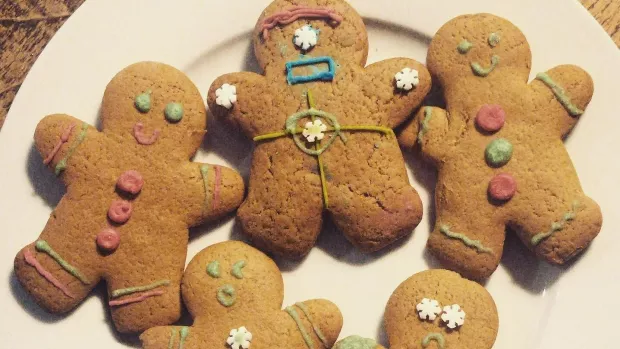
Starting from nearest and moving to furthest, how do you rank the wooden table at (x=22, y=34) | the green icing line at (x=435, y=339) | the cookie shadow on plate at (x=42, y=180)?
the green icing line at (x=435, y=339) → the cookie shadow on plate at (x=42, y=180) → the wooden table at (x=22, y=34)

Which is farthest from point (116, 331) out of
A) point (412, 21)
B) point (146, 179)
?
point (412, 21)

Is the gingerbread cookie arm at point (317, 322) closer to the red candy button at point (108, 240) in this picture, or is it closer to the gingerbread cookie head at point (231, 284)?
the gingerbread cookie head at point (231, 284)

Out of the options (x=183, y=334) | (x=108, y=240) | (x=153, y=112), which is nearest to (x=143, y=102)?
(x=153, y=112)

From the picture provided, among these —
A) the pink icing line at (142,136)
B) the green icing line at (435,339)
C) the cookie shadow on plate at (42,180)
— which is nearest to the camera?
the green icing line at (435,339)

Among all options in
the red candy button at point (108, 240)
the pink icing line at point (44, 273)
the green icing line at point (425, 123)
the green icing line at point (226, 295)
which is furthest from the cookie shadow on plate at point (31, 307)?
the green icing line at point (425, 123)

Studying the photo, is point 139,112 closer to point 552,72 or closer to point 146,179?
point 146,179

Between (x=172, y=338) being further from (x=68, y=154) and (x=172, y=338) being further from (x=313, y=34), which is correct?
(x=313, y=34)

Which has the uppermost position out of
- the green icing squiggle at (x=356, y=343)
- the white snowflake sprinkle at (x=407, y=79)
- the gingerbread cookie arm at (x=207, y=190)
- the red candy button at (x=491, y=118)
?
the white snowflake sprinkle at (x=407, y=79)
